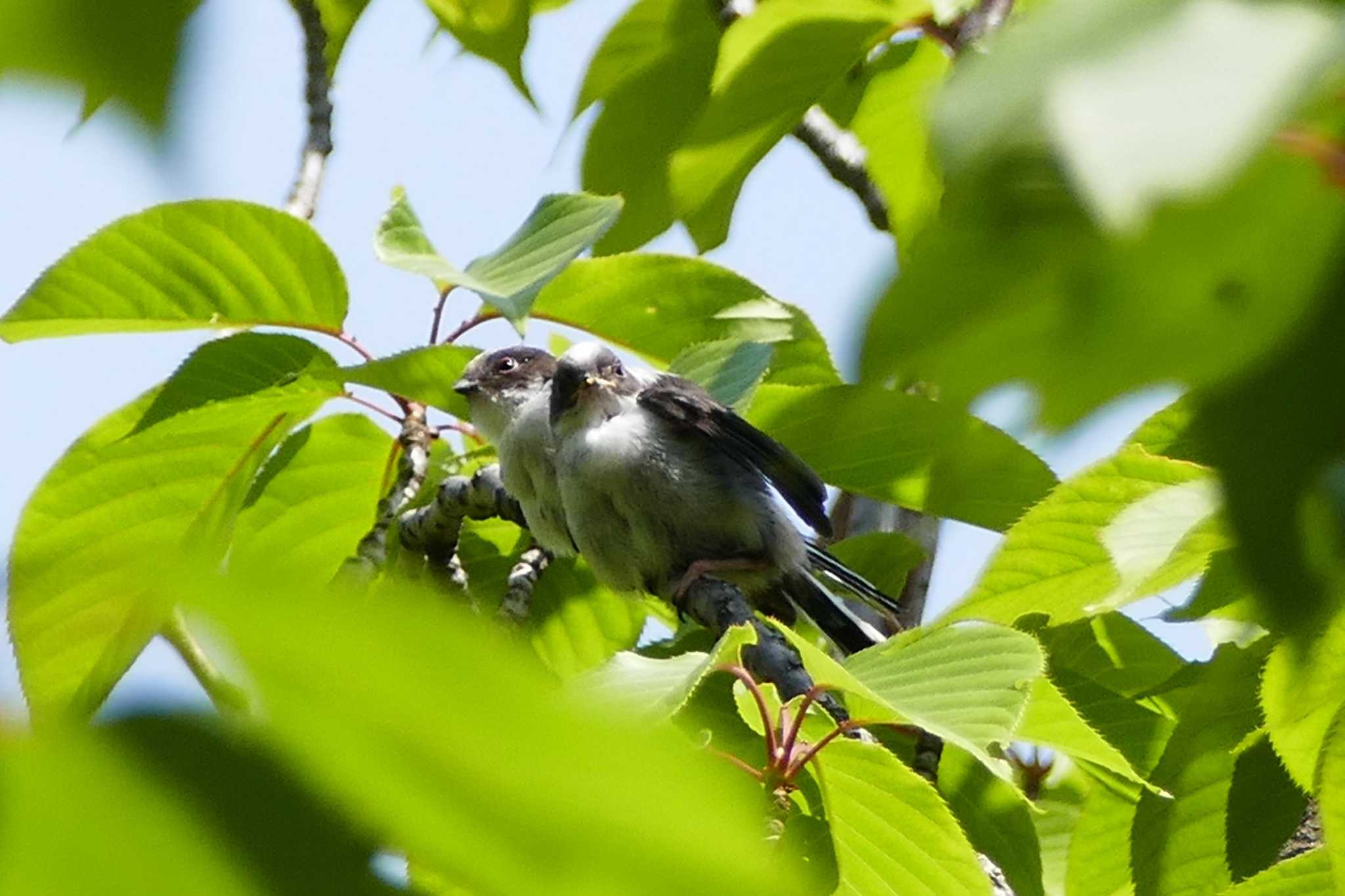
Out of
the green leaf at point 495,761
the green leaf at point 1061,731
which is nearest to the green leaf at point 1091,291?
the green leaf at point 495,761

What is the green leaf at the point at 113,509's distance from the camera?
99.4 inches

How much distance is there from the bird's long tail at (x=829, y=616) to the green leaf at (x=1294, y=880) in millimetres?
2068

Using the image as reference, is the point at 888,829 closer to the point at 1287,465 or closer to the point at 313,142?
the point at 1287,465

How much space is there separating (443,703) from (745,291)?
2632 mm

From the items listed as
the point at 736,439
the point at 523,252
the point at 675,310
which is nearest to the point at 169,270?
the point at 523,252

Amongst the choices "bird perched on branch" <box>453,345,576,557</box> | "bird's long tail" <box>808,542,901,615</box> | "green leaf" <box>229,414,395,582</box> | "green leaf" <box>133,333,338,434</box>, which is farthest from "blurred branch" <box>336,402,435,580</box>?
"bird's long tail" <box>808,542,901,615</box>

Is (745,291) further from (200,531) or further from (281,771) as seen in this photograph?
(281,771)

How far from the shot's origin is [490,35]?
176 centimetres

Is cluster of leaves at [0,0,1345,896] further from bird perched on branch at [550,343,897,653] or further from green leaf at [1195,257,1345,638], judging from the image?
bird perched on branch at [550,343,897,653]

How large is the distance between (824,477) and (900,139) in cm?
71

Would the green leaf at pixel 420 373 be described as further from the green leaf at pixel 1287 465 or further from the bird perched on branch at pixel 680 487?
the green leaf at pixel 1287 465

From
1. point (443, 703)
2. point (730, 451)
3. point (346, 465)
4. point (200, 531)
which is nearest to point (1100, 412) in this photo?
point (443, 703)

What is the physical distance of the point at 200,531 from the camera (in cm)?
282

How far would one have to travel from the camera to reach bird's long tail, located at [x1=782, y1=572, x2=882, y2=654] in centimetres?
401
